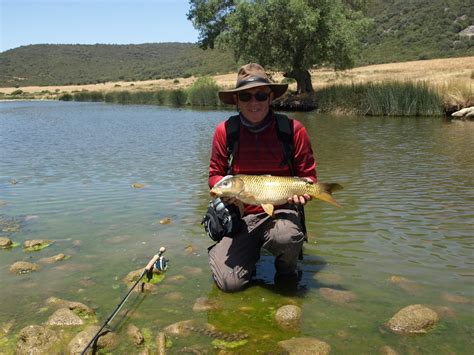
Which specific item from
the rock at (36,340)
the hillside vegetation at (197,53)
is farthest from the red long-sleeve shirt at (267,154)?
the hillside vegetation at (197,53)

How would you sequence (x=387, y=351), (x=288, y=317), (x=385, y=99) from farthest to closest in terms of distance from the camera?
1. (x=385, y=99)
2. (x=288, y=317)
3. (x=387, y=351)

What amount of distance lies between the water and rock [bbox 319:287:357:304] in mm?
67

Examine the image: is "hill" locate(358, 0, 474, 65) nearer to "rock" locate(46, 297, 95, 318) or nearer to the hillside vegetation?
the hillside vegetation

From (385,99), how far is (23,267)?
77.8 feet

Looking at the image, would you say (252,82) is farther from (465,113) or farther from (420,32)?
(420,32)

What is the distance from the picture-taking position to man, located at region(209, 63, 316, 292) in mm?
4891

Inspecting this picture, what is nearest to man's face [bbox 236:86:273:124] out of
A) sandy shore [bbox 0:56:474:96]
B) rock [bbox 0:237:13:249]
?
rock [bbox 0:237:13:249]

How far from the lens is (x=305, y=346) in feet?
12.4

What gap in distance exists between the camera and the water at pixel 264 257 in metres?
4.26

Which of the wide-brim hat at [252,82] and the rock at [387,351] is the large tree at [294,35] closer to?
the wide-brim hat at [252,82]

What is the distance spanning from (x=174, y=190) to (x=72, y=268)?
4.34 m

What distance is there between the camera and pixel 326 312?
445cm

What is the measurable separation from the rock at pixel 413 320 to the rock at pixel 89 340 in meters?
2.35

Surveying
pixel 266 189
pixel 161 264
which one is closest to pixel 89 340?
pixel 161 264
